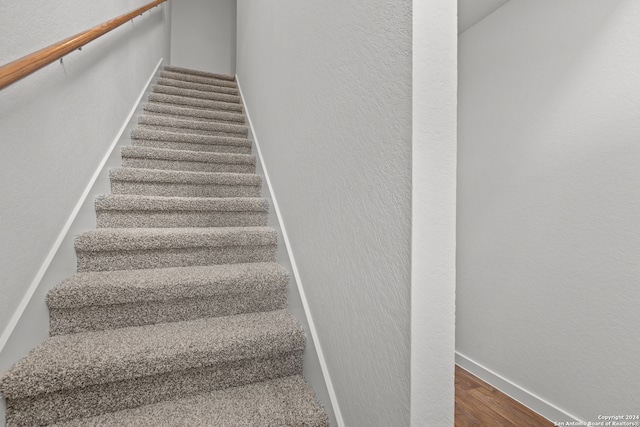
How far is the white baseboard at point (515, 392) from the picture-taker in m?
1.47

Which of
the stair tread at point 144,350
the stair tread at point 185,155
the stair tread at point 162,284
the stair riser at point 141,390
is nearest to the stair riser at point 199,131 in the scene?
the stair tread at point 185,155

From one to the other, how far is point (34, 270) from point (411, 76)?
1.31 metres

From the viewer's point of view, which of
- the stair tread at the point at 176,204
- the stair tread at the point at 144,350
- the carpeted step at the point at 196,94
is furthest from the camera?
the carpeted step at the point at 196,94

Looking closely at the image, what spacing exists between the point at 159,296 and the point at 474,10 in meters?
2.46

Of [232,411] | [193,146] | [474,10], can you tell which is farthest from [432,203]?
[474,10]

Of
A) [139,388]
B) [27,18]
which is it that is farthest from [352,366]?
[27,18]

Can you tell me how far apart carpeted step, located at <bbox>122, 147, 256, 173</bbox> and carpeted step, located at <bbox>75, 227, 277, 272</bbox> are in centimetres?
61

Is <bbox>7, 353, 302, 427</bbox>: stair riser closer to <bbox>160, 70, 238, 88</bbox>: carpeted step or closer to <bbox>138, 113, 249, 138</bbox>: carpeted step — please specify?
<bbox>138, 113, 249, 138</bbox>: carpeted step

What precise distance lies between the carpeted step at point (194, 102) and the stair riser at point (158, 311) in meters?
2.08

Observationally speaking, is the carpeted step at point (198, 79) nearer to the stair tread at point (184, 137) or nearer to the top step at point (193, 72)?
the top step at point (193, 72)

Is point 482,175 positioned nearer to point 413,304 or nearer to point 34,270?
point 413,304

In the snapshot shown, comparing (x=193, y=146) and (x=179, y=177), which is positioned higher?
(x=193, y=146)

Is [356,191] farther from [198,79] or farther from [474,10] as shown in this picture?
[198,79]

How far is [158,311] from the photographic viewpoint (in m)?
1.11
